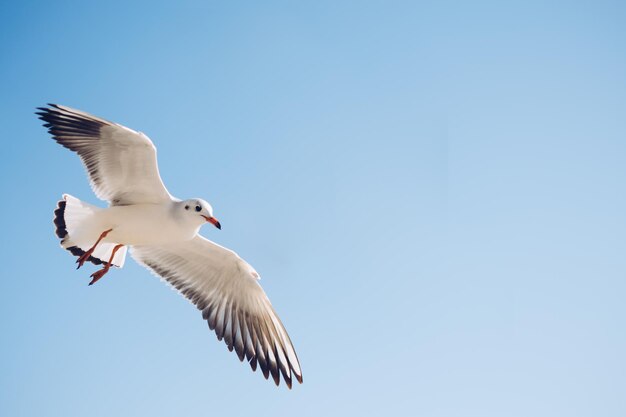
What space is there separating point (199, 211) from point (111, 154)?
128 cm

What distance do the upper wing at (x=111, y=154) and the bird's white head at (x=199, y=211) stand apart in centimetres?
54

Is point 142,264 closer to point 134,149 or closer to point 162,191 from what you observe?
point 162,191

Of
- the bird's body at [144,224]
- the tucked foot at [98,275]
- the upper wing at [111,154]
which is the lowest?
the tucked foot at [98,275]

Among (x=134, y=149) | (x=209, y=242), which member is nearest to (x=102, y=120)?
(x=134, y=149)

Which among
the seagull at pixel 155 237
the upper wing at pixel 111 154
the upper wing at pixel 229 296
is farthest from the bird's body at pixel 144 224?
the upper wing at pixel 229 296

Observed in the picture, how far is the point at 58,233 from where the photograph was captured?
24.5 feet

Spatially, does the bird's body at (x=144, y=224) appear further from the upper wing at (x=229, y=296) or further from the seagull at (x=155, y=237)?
the upper wing at (x=229, y=296)

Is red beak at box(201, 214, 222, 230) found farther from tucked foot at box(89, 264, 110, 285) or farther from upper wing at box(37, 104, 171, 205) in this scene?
tucked foot at box(89, 264, 110, 285)

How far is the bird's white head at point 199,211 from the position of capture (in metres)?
7.48

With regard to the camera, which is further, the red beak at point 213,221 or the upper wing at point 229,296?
the upper wing at point 229,296

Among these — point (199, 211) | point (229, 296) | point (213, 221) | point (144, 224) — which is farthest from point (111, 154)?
point (229, 296)

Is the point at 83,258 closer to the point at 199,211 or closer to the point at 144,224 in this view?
the point at 144,224

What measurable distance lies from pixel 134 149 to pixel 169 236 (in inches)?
43.2

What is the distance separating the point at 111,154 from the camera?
7641 mm
